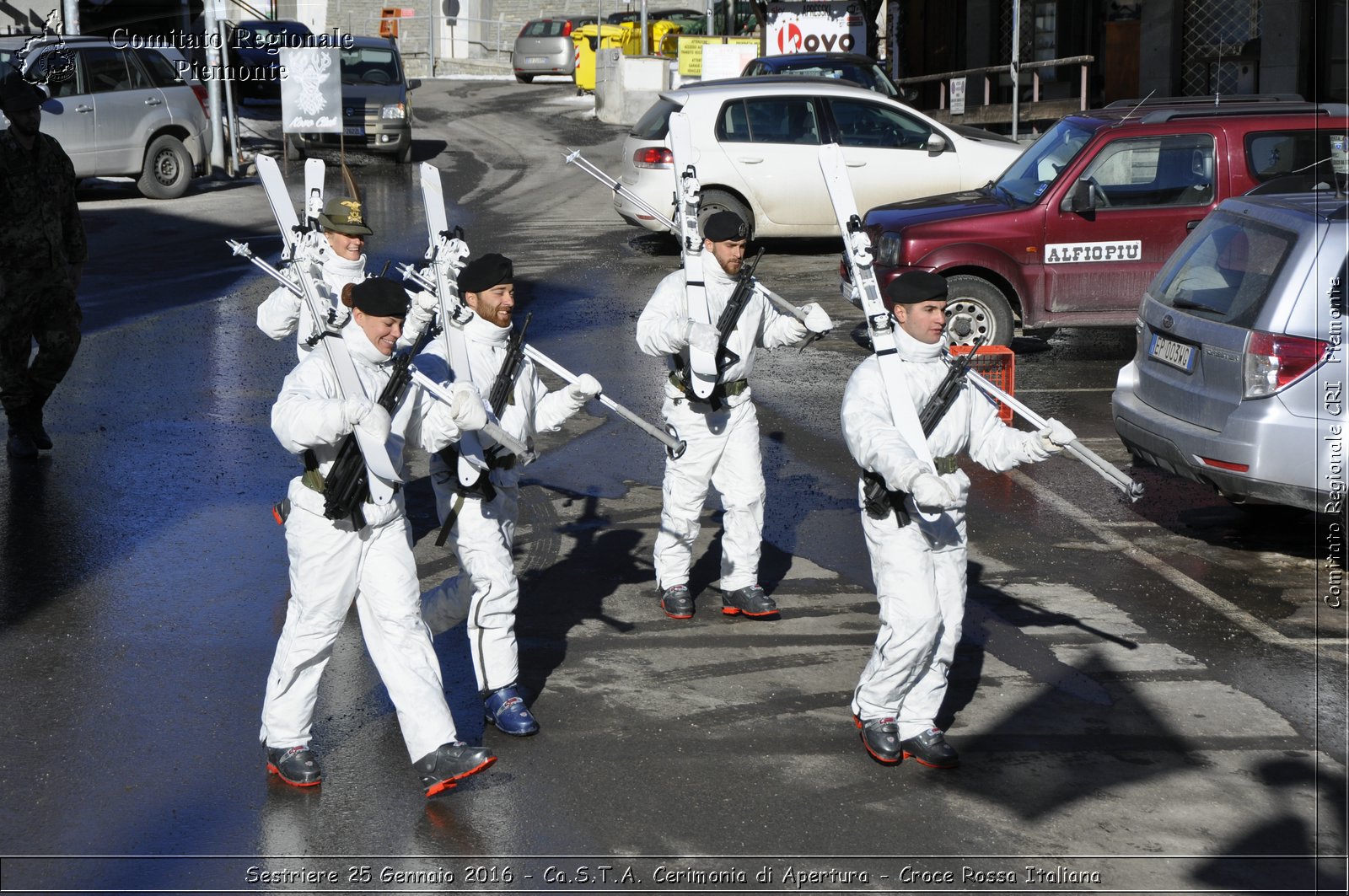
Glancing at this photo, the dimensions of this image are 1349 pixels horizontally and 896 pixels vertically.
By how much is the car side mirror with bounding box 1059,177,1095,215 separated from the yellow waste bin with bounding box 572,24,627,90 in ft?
75.9

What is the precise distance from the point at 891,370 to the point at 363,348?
197 centimetres

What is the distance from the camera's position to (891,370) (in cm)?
520

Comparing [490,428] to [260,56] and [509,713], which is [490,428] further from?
[260,56]

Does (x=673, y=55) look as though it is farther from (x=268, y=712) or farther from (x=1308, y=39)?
(x=268, y=712)

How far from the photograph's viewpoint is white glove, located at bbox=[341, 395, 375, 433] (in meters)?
4.81

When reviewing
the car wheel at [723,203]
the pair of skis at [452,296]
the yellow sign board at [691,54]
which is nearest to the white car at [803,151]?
the car wheel at [723,203]

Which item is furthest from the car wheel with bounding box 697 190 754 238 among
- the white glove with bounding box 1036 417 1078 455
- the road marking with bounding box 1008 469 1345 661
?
the white glove with bounding box 1036 417 1078 455

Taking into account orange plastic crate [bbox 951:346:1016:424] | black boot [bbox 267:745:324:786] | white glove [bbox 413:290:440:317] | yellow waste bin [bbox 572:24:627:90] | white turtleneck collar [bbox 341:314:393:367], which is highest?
yellow waste bin [bbox 572:24:627:90]

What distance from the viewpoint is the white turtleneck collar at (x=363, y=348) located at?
5184 mm

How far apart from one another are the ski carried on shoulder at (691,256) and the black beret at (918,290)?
52.3 inches

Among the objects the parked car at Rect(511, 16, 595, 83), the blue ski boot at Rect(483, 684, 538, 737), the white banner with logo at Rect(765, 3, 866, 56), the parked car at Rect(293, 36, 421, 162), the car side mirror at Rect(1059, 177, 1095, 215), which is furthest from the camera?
the parked car at Rect(511, 16, 595, 83)

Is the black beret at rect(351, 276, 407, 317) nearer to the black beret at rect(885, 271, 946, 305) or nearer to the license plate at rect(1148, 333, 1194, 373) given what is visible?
the black beret at rect(885, 271, 946, 305)

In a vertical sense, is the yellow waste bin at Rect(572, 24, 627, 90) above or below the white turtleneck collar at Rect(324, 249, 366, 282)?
above

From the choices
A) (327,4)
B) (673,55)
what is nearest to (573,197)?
(673,55)
